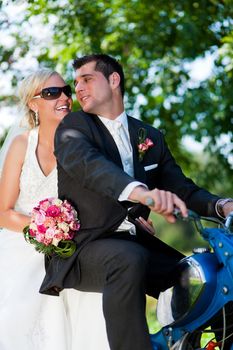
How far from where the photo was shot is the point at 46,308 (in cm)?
462

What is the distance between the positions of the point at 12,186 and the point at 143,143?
3.79ft

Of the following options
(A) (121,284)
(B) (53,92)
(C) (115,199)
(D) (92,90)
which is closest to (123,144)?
(D) (92,90)

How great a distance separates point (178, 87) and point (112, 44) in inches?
51.3

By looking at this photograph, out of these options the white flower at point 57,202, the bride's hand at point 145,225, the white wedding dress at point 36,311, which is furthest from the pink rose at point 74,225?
the white wedding dress at point 36,311

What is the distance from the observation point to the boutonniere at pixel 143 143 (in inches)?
173

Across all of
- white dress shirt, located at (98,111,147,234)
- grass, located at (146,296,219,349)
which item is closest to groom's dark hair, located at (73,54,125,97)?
white dress shirt, located at (98,111,147,234)

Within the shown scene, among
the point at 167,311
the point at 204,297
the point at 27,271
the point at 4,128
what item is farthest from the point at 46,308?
the point at 4,128

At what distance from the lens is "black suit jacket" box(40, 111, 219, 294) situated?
3.70 meters

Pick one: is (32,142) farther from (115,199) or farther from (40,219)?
(115,199)

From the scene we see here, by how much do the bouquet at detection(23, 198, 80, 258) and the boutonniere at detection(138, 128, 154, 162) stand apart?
568 millimetres

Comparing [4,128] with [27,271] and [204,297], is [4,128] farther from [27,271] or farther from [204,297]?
[204,297]

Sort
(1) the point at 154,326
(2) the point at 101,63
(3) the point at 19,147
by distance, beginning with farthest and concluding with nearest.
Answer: (1) the point at 154,326, (3) the point at 19,147, (2) the point at 101,63

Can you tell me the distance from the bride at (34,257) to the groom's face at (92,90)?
2.81 ft

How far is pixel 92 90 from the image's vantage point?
4441 mm
